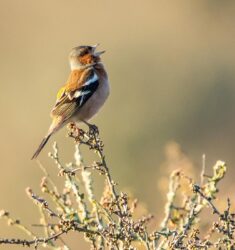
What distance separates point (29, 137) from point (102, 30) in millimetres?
5024

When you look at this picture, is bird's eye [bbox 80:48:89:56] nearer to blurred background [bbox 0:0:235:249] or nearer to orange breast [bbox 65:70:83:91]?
orange breast [bbox 65:70:83:91]

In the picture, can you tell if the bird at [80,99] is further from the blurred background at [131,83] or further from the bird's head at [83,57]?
the blurred background at [131,83]

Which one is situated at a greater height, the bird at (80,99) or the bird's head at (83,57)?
the bird's head at (83,57)

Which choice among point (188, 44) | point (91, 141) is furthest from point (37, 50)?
point (91, 141)

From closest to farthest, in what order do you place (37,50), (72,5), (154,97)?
1. (154,97)
2. (37,50)
3. (72,5)

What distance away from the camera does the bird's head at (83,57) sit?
707 cm

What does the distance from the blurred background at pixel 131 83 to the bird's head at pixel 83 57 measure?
2.12 meters

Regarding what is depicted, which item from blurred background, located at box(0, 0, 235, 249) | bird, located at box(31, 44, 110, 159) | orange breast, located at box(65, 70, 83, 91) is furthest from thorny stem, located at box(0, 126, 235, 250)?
blurred background, located at box(0, 0, 235, 249)

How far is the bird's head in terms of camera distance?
707cm

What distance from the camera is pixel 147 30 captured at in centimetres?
1919

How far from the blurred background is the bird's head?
2.12 m

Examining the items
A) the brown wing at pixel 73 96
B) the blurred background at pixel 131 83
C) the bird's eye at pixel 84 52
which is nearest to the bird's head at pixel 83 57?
the bird's eye at pixel 84 52

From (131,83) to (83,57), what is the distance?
26.7ft

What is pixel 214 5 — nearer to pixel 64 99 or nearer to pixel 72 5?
pixel 72 5
